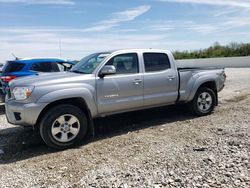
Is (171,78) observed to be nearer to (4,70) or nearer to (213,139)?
(213,139)

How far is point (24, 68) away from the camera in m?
8.45

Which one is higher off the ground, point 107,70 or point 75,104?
point 107,70

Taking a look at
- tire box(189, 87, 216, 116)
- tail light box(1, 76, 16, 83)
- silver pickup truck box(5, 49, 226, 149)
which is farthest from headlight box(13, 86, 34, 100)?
tire box(189, 87, 216, 116)

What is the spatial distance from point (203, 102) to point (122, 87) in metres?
2.62

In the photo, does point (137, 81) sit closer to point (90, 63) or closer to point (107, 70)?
point (107, 70)

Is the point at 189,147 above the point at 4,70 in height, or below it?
below

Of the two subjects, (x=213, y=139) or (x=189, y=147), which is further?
(x=213, y=139)

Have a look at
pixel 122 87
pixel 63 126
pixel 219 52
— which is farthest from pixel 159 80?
pixel 219 52

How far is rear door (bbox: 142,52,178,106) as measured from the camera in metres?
6.09

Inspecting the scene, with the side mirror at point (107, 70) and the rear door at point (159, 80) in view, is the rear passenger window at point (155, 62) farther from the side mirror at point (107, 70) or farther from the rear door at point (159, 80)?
the side mirror at point (107, 70)

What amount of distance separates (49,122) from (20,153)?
2.71 ft

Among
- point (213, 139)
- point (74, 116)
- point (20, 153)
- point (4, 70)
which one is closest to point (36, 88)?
point (74, 116)

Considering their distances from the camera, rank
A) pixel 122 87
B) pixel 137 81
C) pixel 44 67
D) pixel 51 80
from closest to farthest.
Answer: pixel 51 80 < pixel 122 87 < pixel 137 81 < pixel 44 67

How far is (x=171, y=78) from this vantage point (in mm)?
6430
